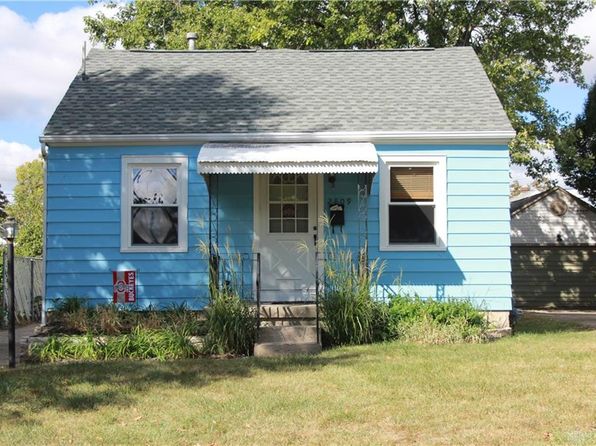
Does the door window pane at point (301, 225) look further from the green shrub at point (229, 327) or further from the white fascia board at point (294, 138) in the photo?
the green shrub at point (229, 327)

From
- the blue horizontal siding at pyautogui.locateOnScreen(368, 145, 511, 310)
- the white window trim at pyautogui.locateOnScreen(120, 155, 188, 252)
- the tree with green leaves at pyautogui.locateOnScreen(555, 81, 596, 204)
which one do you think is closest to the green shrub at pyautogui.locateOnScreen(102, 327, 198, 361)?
the white window trim at pyautogui.locateOnScreen(120, 155, 188, 252)

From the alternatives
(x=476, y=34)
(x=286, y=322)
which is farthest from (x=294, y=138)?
(x=476, y=34)

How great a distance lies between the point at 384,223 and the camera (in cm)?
1118

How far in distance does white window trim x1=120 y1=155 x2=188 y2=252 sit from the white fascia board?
255 millimetres

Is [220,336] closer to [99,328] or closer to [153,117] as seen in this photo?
[99,328]

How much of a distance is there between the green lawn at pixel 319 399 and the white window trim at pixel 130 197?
300 centimetres

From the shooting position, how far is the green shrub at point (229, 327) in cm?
909

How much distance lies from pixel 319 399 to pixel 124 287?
531cm

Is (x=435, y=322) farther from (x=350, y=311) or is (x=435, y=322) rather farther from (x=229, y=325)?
(x=229, y=325)

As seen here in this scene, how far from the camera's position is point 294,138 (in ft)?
36.5

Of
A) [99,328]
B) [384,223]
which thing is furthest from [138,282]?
[384,223]

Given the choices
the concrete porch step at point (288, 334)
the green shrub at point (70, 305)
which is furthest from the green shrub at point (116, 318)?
the concrete porch step at point (288, 334)

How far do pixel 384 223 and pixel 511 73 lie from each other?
30.7 ft

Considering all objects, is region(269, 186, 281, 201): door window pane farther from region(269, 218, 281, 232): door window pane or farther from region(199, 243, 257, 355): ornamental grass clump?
region(199, 243, 257, 355): ornamental grass clump
